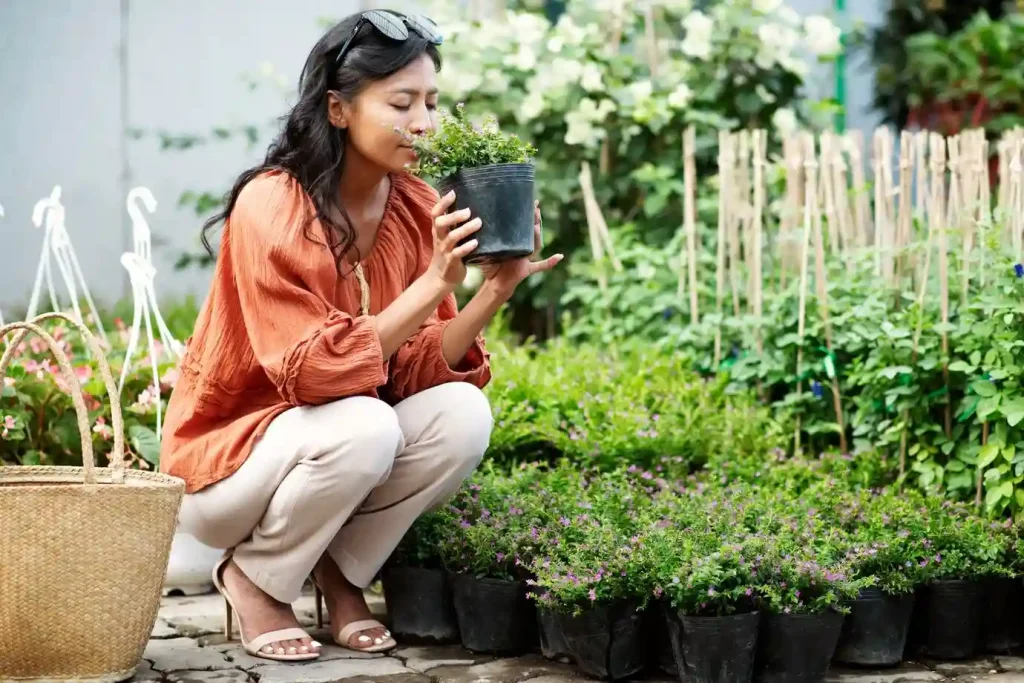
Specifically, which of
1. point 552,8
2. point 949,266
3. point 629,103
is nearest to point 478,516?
point 949,266

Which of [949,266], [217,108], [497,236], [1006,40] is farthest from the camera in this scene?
[1006,40]

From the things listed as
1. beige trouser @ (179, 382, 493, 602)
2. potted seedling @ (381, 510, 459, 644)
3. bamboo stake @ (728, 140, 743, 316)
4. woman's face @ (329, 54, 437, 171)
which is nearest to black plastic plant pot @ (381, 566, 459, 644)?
potted seedling @ (381, 510, 459, 644)

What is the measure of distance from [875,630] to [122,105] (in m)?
4.11

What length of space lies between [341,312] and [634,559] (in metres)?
0.81

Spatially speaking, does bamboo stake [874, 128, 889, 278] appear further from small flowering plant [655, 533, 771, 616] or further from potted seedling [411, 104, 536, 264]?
potted seedling [411, 104, 536, 264]

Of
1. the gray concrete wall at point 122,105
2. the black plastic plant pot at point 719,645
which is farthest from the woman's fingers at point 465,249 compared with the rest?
the gray concrete wall at point 122,105

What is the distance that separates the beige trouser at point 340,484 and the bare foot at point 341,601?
0.16 ft

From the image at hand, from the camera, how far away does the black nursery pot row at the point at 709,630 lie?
2725mm

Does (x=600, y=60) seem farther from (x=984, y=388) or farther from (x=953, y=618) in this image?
(x=953, y=618)

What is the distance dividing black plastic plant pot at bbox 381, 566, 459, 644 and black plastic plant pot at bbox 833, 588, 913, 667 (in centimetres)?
92

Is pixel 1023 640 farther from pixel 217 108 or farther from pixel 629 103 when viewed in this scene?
pixel 217 108

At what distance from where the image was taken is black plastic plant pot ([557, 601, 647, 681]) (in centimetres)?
282

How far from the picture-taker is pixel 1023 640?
10.2 ft

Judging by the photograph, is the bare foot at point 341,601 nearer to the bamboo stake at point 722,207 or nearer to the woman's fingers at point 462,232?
the woman's fingers at point 462,232
